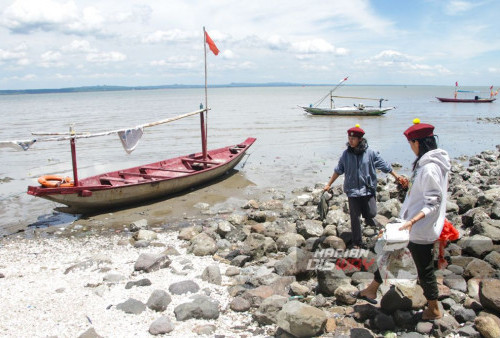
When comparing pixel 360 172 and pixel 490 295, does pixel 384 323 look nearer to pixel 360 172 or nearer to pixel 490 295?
pixel 490 295

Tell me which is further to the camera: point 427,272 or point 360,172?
point 360,172

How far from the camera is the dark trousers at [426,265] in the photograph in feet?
12.9

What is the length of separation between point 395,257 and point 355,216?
66.5 inches

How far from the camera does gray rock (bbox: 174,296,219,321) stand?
15.6 feet

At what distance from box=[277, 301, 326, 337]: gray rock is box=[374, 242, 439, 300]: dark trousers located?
109cm

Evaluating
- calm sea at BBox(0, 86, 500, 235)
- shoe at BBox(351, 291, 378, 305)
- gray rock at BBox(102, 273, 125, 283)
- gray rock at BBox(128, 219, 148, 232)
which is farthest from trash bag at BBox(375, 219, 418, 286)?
calm sea at BBox(0, 86, 500, 235)

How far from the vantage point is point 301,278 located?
5754 millimetres

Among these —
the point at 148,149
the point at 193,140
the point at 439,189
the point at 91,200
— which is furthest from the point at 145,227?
the point at 193,140

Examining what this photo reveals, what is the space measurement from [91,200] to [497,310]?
884 centimetres

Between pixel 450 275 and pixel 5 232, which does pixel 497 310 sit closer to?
pixel 450 275

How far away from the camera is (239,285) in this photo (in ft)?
18.4

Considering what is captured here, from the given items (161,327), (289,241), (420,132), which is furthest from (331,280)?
(420,132)

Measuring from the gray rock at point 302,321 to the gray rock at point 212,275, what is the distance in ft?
5.74

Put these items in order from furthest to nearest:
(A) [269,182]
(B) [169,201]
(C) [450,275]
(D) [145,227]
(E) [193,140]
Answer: (E) [193,140]
(A) [269,182]
(B) [169,201]
(D) [145,227]
(C) [450,275]
